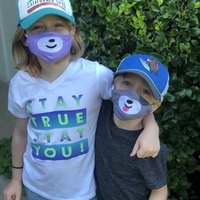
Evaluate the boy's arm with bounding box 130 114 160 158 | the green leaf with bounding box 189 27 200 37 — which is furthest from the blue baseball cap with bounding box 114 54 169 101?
the green leaf with bounding box 189 27 200 37

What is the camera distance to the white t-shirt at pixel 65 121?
6.60 feet

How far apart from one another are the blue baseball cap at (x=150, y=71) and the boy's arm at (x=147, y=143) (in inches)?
6.3

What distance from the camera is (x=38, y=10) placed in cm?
188

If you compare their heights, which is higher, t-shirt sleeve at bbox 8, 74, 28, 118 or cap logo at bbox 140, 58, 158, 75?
cap logo at bbox 140, 58, 158, 75

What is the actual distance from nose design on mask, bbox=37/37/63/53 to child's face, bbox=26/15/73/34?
0.17 ft

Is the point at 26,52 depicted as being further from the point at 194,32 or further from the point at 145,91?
the point at 194,32

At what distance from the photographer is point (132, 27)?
2369mm

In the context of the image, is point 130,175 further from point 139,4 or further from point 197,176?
point 197,176

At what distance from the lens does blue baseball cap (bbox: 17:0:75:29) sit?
1.88 metres

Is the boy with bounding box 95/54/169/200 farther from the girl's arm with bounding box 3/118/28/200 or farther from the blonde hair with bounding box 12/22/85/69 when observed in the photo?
the girl's arm with bounding box 3/118/28/200

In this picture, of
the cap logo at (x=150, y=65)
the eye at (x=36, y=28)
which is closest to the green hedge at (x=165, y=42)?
the cap logo at (x=150, y=65)

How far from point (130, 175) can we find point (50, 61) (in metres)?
0.62

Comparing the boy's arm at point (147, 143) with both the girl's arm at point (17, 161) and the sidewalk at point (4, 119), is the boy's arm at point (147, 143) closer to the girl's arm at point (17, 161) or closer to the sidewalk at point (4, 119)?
the girl's arm at point (17, 161)

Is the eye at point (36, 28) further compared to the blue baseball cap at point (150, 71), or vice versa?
the eye at point (36, 28)
